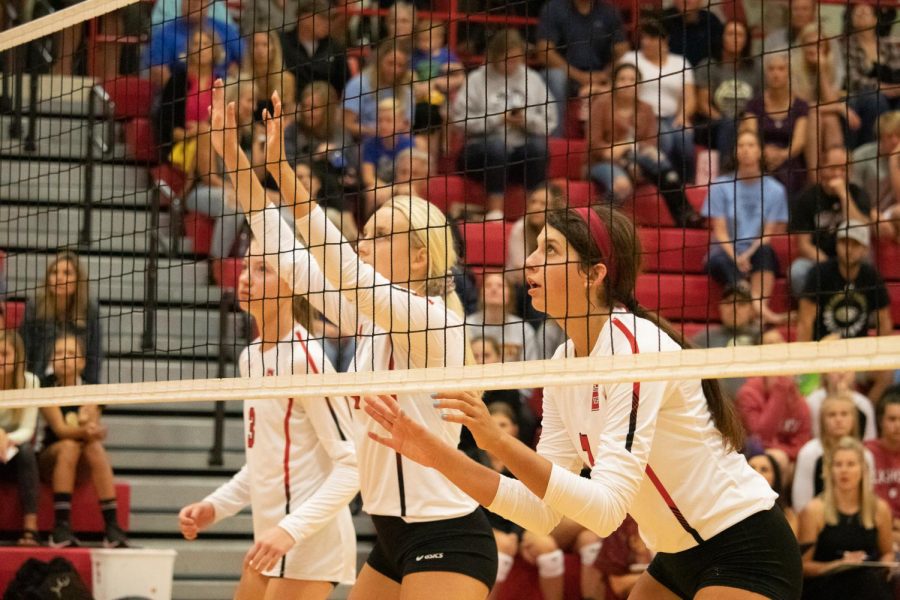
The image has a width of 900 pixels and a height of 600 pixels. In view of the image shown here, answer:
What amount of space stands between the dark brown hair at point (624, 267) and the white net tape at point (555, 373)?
25 centimetres

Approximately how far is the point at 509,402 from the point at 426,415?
3.73m

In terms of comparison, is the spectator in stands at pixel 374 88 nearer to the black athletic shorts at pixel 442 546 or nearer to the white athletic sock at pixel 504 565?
the white athletic sock at pixel 504 565

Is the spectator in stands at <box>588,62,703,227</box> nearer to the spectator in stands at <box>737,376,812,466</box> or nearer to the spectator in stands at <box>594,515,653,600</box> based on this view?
the spectator in stands at <box>737,376,812,466</box>

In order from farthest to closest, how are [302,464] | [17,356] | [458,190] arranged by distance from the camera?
[458,190]
[17,356]
[302,464]

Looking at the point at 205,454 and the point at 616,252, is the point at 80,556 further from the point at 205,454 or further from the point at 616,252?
the point at 616,252

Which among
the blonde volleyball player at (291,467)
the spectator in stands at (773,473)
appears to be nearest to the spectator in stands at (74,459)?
the blonde volleyball player at (291,467)

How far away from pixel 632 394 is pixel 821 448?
4716 mm

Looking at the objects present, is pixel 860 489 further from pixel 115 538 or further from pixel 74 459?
pixel 74 459

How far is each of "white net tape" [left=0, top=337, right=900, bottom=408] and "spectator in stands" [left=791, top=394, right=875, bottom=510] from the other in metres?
4.27

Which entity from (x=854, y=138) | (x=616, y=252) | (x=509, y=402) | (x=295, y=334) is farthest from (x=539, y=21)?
(x=616, y=252)

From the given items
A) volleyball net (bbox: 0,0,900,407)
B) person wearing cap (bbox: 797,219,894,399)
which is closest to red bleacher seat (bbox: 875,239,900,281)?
volleyball net (bbox: 0,0,900,407)

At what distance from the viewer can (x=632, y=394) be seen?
3.67 meters

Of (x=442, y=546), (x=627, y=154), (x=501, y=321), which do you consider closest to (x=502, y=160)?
(x=627, y=154)

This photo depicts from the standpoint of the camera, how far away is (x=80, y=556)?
777cm
